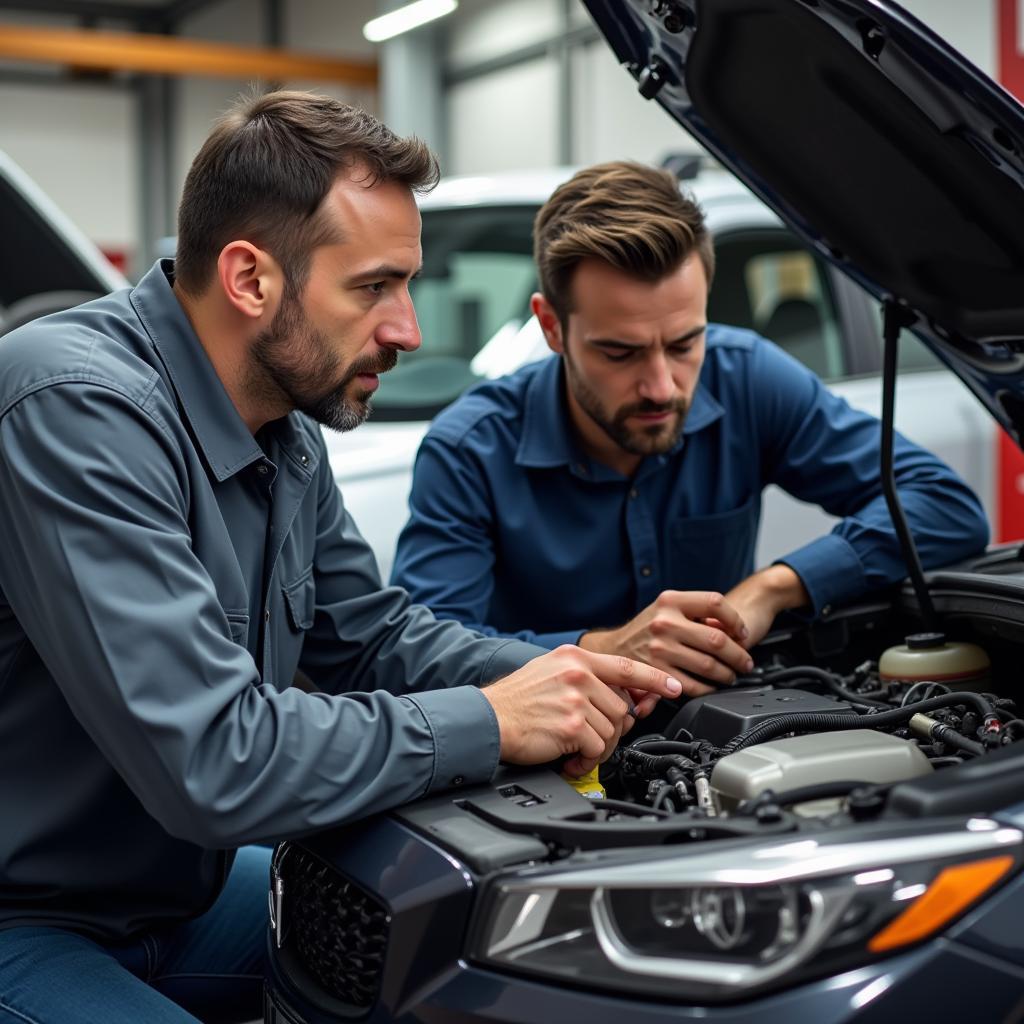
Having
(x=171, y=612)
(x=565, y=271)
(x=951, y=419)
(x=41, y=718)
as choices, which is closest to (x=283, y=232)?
(x=171, y=612)

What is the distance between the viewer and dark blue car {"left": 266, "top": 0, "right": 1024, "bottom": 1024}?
1.12 metres

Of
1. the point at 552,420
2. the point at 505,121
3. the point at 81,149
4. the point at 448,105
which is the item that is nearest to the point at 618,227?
the point at 552,420

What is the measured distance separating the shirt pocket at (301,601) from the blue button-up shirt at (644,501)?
0.44 metres

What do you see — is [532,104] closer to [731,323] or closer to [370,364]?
[731,323]

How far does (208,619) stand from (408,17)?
10.0 m

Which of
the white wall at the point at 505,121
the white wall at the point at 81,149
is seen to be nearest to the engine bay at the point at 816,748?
the white wall at the point at 505,121

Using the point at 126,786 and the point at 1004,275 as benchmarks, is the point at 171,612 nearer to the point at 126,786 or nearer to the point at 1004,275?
the point at 126,786

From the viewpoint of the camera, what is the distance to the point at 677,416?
2.35 metres

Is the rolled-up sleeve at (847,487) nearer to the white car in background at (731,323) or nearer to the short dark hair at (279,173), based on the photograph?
the white car in background at (731,323)

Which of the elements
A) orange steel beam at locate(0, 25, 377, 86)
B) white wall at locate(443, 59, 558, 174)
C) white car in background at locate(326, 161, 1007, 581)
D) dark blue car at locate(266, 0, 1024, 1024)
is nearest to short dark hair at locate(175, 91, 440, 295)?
dark blue car at locate(266, 0, 1024, 1024)

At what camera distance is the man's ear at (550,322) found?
2.51 meters

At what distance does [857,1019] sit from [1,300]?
3567mm

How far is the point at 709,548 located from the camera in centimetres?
257

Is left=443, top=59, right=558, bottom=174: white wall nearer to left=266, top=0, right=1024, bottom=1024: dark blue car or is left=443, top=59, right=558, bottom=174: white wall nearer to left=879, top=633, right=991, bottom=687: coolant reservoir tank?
left=266, top=0, right=1024, bottom=1024: dark blue car
